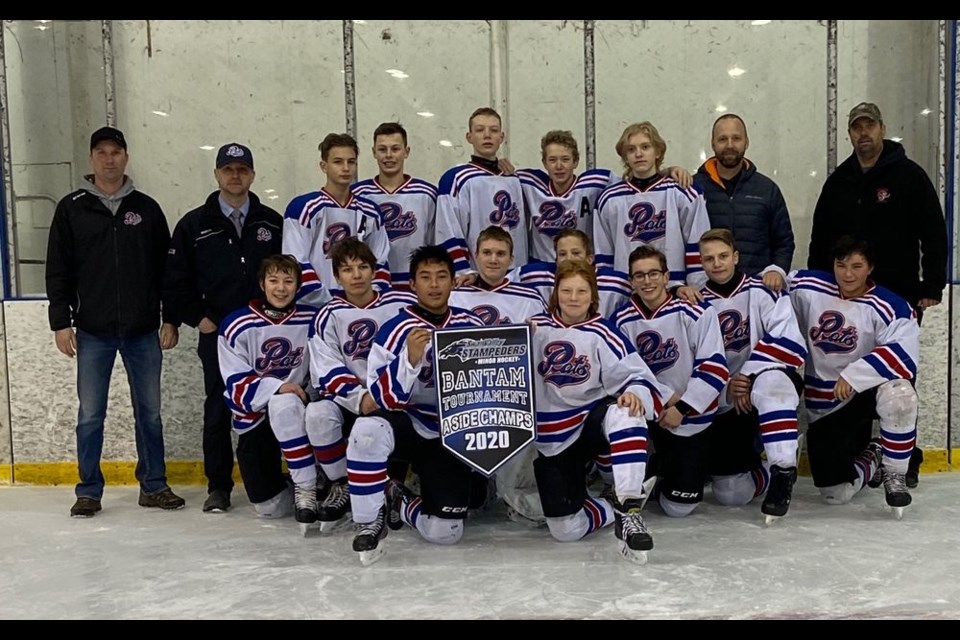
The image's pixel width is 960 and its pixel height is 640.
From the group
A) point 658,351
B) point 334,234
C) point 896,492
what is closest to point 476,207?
point 334,234

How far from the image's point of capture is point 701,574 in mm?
2799

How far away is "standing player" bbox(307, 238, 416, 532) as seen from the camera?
3.39 m

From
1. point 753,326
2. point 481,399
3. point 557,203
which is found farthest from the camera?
point 557,203

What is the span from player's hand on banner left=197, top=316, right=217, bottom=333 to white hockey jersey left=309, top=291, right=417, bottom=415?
552mm

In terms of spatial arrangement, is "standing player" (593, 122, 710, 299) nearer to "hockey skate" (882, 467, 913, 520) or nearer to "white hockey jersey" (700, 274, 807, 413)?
"white hockey jersey" (700, 274, 807, 413)

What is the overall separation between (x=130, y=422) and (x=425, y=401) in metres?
1.80

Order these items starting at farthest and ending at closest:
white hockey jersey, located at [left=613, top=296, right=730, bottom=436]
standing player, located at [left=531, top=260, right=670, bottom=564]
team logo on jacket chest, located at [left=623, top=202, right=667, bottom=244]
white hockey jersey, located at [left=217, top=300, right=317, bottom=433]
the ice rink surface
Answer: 1. team logo on jacket chest, located at [left=623, top=202, right=667, bottom=244]
2. white hockey jersey, located at [left=217, top=300, right=317, bottom=433]
3. white hockey jersey, located at [left=613, top=296, right=730, bottom=436]
4. standing player, located at [left=531, top=260, right=670, bottom=564]
5. the ice rink surface

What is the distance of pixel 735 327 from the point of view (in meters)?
3.65

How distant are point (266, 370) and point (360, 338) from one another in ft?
1.37

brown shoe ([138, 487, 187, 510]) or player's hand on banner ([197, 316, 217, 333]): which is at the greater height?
player's hand on banner ([197, 316, 217, 333])

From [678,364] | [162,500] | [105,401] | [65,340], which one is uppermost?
[65,340]

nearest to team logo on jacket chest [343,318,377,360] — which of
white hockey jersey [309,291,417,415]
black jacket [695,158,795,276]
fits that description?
white hockey jersey [309,291,417,415]

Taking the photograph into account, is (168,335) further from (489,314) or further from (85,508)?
(489,314)

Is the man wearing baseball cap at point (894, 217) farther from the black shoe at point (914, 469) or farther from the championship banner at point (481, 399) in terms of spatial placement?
the championship banner at point (481, 399)
